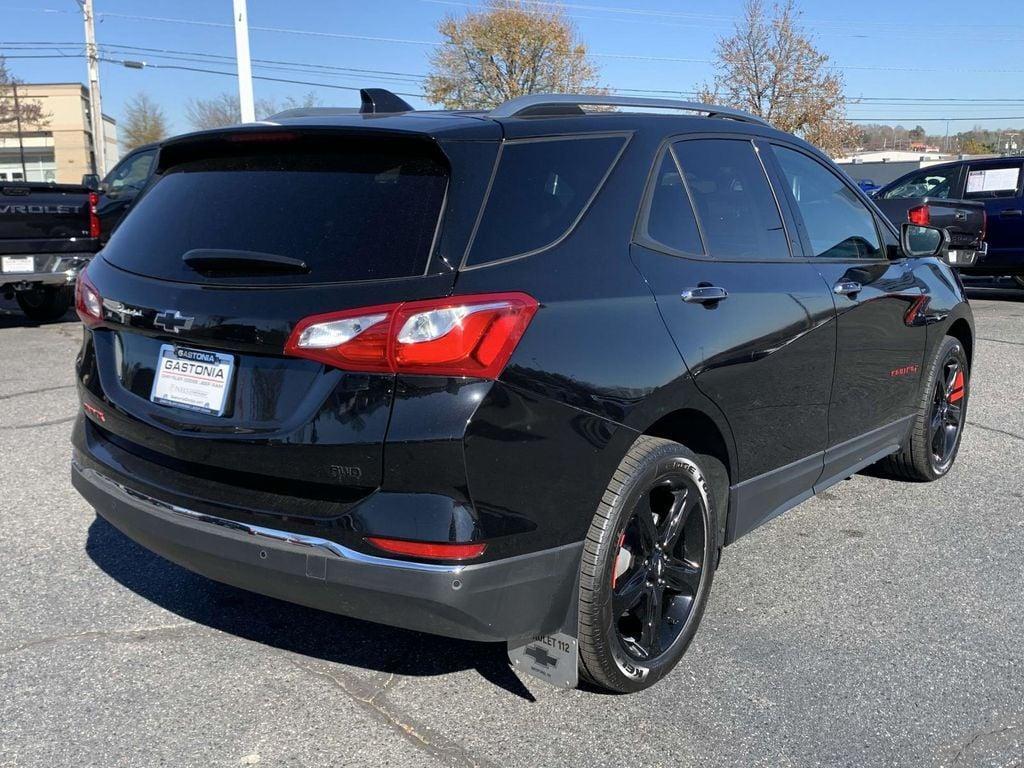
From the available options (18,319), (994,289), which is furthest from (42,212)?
(994,289)

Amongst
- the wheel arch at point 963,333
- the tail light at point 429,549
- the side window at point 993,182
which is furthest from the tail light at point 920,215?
the tail light at point 429,549

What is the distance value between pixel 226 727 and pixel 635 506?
1.34 m

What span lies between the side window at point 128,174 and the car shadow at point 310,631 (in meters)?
9.17

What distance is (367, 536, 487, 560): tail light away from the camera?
2398 millimetres

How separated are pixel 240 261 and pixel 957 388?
4.29m

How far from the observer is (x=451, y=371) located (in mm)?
2396

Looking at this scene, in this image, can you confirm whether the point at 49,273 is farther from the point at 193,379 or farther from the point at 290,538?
the point at 290,538

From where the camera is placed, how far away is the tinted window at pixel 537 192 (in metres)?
2.59

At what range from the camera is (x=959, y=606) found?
3736 mm

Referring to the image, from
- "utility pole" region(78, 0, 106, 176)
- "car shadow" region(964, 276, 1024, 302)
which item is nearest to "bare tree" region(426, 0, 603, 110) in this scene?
"utility pole" region(78, 0, 106, 176)

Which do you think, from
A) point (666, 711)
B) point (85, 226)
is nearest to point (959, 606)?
point (666, 711)

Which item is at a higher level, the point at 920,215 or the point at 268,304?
the point at 268,304

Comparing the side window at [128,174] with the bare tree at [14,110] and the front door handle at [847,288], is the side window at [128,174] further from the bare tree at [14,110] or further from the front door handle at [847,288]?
the bare tree at [14,110]

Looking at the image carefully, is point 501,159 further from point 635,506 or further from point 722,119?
point 722,119
